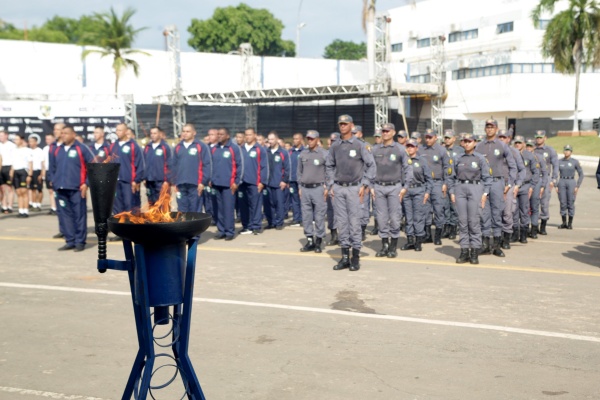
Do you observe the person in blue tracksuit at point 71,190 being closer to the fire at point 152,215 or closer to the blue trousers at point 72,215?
the blue trousers at point 72,215

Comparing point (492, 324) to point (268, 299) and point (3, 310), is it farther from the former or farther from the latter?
point (3, 310)

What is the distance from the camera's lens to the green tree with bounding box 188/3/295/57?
82625 mm

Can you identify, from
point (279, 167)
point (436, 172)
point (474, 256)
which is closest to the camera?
point (474, 256)

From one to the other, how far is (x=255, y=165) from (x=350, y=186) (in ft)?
14.0

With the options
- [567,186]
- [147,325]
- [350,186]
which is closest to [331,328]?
[147,325]

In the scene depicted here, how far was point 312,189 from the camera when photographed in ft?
41.2

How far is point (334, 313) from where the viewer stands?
761 centimetres

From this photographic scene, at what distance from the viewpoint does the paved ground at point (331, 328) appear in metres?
5.45

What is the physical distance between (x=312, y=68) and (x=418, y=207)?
Result: 151 ft

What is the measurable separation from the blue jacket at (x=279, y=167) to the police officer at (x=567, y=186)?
618 centimetres

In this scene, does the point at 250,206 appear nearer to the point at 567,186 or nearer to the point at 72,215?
the point at 72,215

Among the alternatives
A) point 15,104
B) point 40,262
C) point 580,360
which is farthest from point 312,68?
point 580,360

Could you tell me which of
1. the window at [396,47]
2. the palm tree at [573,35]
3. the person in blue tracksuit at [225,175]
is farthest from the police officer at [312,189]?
the window at [396,47]

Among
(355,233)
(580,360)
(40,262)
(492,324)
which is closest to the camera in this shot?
(580,360)
